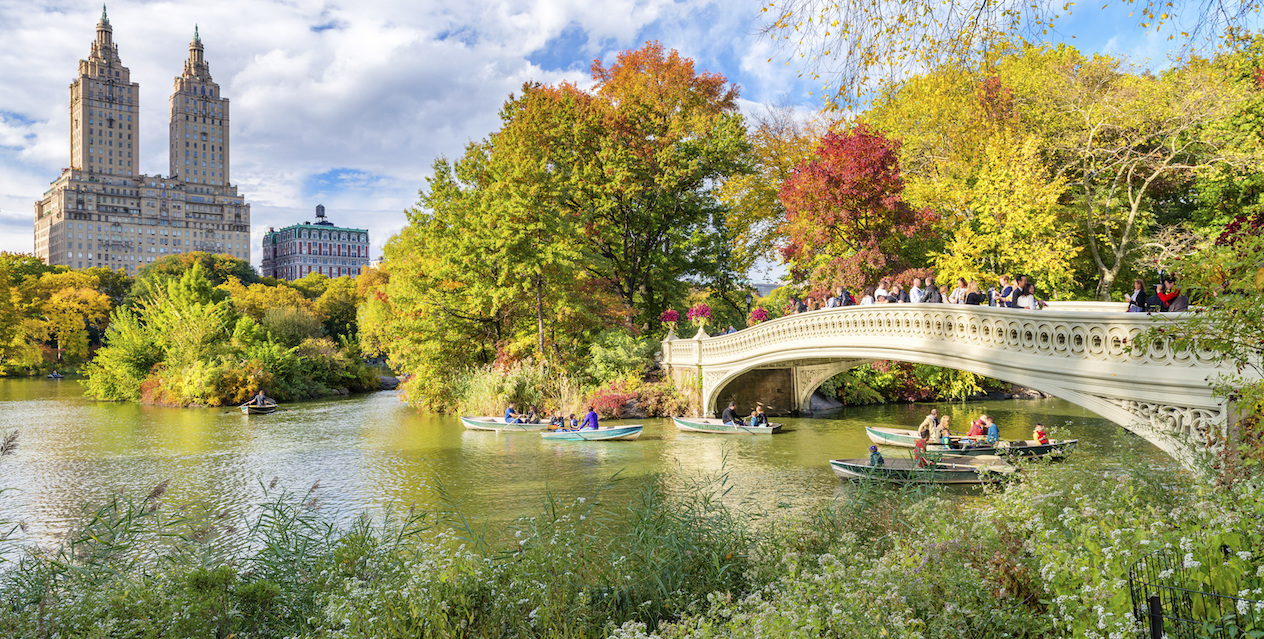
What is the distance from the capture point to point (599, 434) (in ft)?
60.0

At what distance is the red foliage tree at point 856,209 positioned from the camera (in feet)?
68.6

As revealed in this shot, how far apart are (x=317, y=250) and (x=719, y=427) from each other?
144 metres

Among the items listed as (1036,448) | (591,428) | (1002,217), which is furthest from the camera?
(1002,217)

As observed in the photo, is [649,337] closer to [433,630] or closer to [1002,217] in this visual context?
[1002,217]

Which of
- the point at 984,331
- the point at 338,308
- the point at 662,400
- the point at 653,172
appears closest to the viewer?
the point at 984,331

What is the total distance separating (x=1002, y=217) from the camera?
2203 cm

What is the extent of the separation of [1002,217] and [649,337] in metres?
12.8

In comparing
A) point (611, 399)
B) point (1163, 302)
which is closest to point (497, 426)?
point (611, 399)

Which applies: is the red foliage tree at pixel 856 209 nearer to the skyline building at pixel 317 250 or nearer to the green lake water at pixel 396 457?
the green lake water at pixel 396 457

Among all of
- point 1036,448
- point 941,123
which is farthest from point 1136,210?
point 1036,448

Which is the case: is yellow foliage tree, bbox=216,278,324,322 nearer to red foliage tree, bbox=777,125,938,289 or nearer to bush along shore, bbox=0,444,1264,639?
red foliage tree, bbox=777,125,938,289

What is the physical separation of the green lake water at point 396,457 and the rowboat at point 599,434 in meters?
0.27

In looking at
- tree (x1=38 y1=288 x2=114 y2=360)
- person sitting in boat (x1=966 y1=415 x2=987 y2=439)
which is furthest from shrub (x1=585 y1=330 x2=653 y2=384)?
tree (x1=38 y1=288 x2=114 y2=360)

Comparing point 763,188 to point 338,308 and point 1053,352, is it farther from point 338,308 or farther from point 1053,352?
point 338,308
